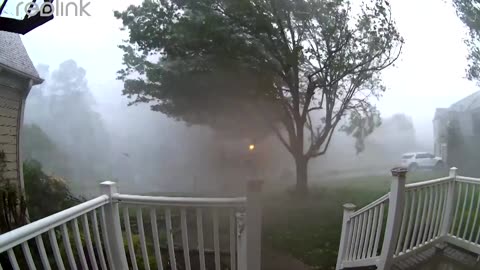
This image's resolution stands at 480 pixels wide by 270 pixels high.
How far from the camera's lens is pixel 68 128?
1446mm

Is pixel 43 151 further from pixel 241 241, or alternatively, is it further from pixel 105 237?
pixel 241 241

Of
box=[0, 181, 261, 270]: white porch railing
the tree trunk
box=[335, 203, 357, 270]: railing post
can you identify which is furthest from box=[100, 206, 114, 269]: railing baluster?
box=[335, 203, 357, 270]: railing post

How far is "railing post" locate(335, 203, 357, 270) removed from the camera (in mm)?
1788

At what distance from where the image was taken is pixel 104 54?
1.52 meters

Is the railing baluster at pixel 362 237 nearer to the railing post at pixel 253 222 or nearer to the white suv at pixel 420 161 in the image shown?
the white suv at pixel 420 161

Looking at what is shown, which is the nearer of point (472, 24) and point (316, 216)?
point (316, 216)

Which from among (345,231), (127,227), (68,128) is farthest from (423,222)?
(68,128)

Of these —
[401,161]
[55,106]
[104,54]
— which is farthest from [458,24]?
[55,106]

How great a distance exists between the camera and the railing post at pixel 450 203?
207 centimetres

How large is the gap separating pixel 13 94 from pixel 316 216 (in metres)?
1.56

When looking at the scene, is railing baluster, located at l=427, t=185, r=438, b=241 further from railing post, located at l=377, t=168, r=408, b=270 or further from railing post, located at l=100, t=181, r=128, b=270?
railing post, located at l=100, t=181, r=128, b=270

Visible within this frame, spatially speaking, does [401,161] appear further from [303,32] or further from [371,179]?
[303,32]

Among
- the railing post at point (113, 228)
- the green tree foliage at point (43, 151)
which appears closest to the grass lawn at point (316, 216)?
the railing post at point (113, 228)

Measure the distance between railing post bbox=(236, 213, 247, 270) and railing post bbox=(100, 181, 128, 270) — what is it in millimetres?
433
